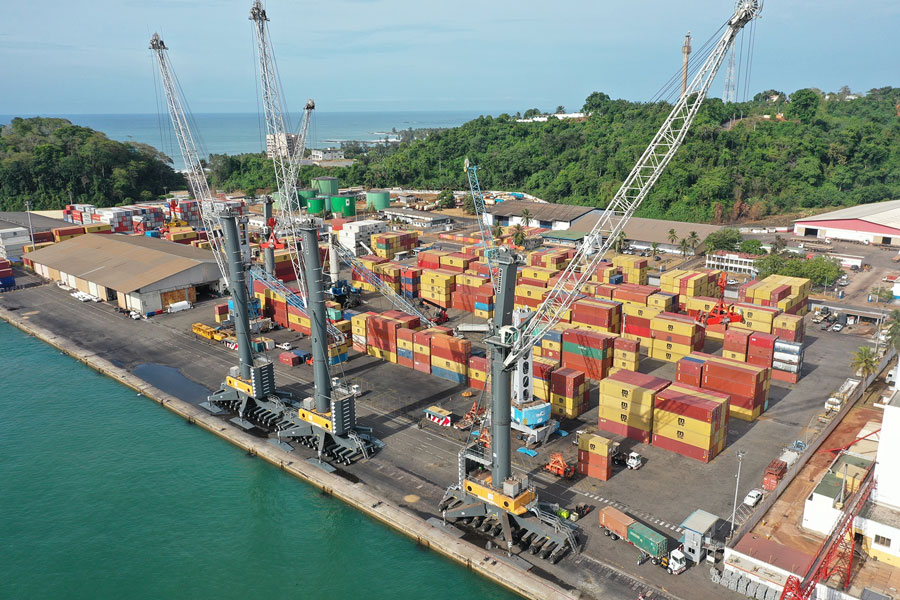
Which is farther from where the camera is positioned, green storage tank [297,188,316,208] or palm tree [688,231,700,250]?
green storage tank [297,188,316,208]

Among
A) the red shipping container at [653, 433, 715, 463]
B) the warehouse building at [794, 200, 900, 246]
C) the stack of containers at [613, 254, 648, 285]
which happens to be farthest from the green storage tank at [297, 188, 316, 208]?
the red shipping container at [653, 433, 715, 463]

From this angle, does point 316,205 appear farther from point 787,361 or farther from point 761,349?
point 761,349

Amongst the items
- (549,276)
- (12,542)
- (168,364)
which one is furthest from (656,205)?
(12,542)

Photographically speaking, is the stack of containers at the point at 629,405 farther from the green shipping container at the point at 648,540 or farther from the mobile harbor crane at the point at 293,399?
the mobile harbor crane at the point at 293,399

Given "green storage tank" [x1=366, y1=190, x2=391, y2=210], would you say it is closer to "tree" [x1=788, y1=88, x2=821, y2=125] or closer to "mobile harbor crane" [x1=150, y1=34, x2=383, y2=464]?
"mobile harbor crane" [x1=150, y1=34, x2=383, y2=464]

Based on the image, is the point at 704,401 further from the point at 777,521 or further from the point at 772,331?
the point at 772,331

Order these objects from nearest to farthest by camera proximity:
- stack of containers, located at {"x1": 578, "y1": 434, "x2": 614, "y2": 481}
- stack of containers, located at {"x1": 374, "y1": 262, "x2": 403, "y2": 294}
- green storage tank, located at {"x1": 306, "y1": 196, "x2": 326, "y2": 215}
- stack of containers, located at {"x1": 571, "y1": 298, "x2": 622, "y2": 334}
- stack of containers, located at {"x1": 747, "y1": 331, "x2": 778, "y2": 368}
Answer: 1. stack of containers, located at {"x1": 578, "y1": 434, "x2": 614, "y2": 481}
2. stack of containers, located at {"x1": 747, "y1": 331, "x2": 778, "y2": 368}
3. stack of containers, located at {"x1": 571, "y1": 298, "x2": 622, "y2": 334}
4. stack of containers, located at {"x1": 374, "y1": 262, "x2": 403, "y2": 294}
5. green storage tank, located at {"x1": 306, "y1": 196, "x2": 326, "y2": 215}

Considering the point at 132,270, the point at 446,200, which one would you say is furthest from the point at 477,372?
the point at 446,200

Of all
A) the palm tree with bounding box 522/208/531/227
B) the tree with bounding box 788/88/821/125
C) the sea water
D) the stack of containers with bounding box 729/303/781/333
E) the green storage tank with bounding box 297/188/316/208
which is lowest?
the sea water
